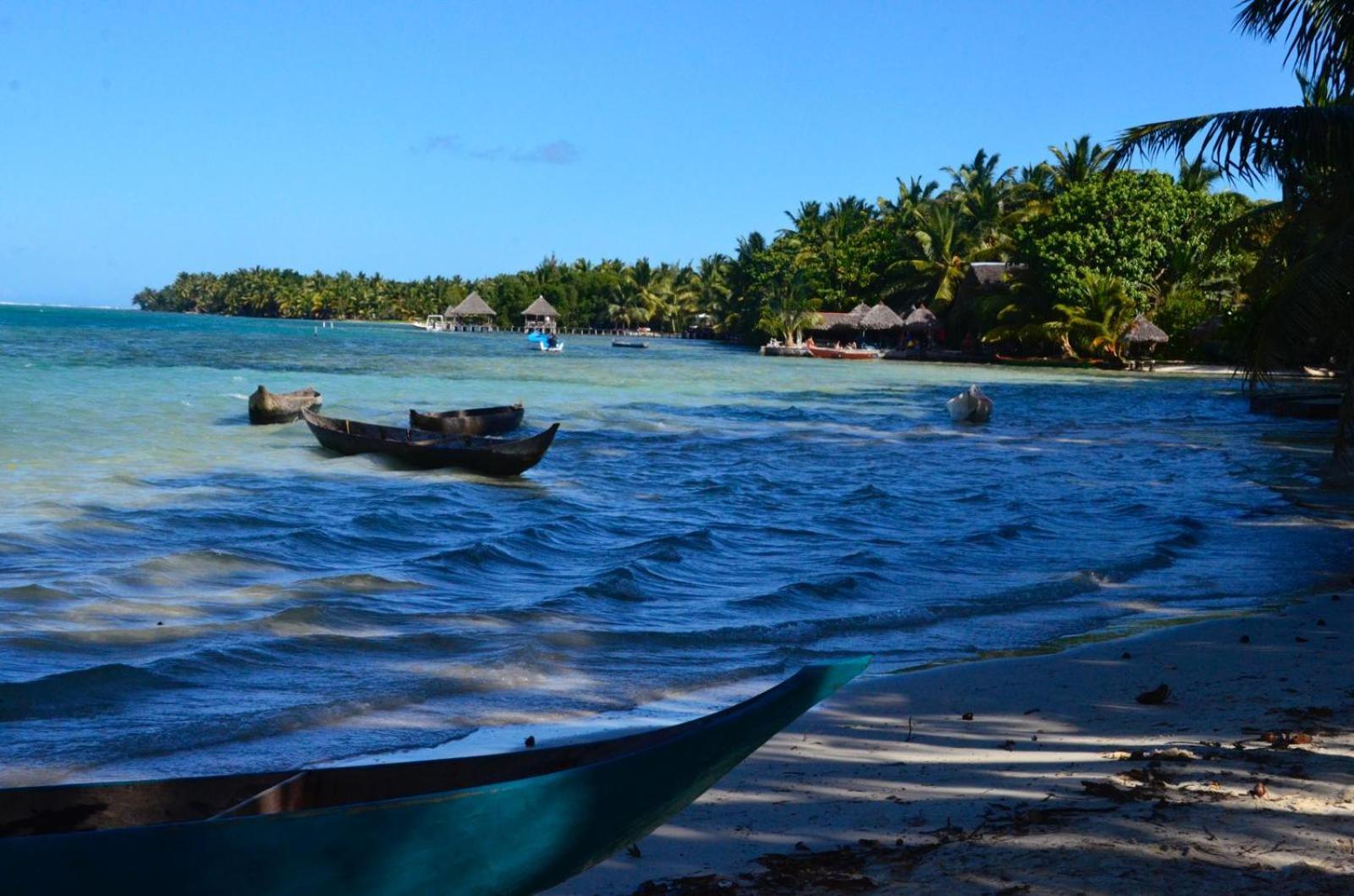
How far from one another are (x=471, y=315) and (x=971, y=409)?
98345mm

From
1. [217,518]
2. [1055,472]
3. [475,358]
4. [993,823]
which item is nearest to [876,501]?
[1055,472]

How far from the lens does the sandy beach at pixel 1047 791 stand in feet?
12.1

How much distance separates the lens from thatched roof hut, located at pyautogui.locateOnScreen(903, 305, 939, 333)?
67.1 m

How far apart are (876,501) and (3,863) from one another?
14.3 metres

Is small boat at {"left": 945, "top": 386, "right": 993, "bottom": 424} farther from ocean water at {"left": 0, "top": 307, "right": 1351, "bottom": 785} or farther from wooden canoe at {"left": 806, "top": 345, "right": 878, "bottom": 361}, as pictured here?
Result: wooden canoe at {"left": 806, "top": 345, "right": 878, "bottom": 361}

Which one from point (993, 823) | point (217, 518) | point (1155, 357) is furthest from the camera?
point (1155, 357)

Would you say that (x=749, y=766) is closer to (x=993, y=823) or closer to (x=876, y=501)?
(x=993, y=823)

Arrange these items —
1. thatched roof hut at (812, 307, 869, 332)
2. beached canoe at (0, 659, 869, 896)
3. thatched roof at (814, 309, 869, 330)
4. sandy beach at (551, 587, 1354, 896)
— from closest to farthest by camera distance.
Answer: beached canoe at (0, 659, 869, 896) < sandy beach at (551, 587, 1354, 896) < thatched roof at (814, 309, 869, 330) < thatched roof hut at (812, 307, 869, 332)

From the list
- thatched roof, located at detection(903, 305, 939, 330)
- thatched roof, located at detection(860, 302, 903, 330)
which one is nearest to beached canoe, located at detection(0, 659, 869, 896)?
thatched roof, located at detection(903, 305, 939, 330)

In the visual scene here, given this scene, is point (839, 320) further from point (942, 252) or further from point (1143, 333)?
point (1143, 333)

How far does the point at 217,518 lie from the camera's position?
13570 mm

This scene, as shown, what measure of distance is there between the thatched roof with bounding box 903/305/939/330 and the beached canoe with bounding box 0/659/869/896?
214 ft

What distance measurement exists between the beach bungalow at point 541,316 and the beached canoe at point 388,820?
10677cm

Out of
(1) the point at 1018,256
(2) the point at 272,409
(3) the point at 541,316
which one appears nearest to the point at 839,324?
(1) the point at 1018,256
